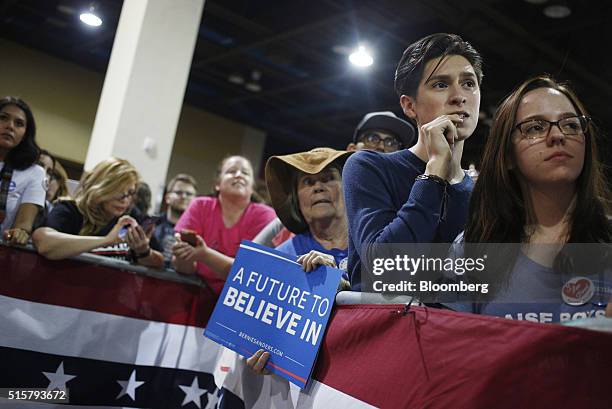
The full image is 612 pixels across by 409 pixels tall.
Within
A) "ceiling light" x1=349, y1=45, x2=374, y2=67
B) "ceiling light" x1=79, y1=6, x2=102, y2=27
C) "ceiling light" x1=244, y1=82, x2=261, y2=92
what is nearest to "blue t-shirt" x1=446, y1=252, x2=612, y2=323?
"ceiling light" x1=349, y1=45, x2=374, y2=67

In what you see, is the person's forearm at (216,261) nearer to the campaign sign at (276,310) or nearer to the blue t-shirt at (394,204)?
the campaign sign at (276,310)

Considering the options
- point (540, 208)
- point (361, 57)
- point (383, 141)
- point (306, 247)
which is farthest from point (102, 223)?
point (361, 57)

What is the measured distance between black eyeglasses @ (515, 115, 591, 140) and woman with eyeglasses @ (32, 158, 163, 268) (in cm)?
183

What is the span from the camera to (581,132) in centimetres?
116

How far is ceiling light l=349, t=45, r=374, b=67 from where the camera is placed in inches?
263

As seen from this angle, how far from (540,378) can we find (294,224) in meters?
1.37

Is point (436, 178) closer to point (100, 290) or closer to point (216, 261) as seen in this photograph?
point (216, 261)

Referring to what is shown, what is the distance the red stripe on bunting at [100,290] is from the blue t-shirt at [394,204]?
1.32 meters

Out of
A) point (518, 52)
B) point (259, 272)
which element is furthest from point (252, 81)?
point (259, 272)

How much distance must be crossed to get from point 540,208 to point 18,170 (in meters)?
2.42

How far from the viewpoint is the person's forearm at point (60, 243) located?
7.52 feet

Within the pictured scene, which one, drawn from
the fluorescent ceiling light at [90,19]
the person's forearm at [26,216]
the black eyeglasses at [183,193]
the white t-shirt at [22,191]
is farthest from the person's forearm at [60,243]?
the fluorescent ceiling light at [90,19]

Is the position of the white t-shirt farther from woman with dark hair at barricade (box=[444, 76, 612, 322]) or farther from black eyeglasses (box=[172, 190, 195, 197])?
woman with dark hair at barricade (box=[444, 76, 612, 322])

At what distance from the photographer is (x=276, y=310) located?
155cm
